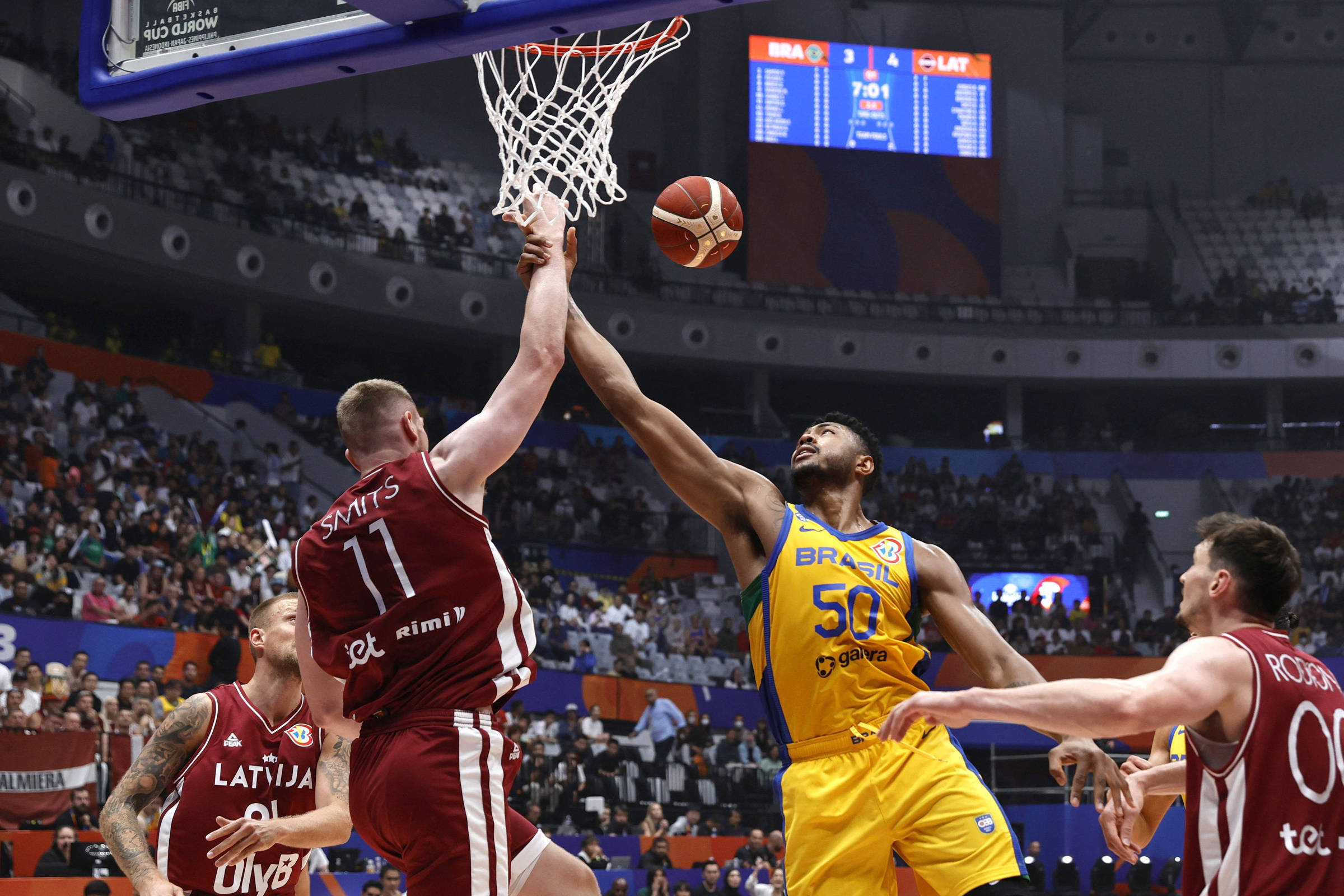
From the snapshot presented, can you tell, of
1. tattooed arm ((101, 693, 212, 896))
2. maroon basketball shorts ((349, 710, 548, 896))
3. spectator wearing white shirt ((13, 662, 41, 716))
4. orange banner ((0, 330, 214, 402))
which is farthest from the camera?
orange banner ((0, 330, 214, 402))

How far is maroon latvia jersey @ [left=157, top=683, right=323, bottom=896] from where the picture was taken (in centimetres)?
529

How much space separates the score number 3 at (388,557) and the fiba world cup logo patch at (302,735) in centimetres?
176

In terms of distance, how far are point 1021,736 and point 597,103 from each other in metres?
17.5

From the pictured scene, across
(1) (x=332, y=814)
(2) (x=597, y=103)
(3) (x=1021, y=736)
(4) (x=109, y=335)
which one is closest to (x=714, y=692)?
(3) (x=1021, y=736)

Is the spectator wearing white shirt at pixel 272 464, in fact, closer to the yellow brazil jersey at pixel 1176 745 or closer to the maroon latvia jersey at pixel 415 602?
the yellow brazil jersey at pixel 1176 745

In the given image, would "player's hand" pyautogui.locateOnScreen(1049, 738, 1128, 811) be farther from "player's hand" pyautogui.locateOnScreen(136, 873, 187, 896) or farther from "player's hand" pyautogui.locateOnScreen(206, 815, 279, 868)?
"player's hand" pyautogui.locateOnScreen(136, 873, 187, 896)

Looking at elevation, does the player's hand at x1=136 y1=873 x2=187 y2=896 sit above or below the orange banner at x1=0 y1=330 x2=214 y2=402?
below

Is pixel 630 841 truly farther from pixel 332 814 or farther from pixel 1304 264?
pixel 1304 264

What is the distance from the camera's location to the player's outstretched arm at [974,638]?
432cm

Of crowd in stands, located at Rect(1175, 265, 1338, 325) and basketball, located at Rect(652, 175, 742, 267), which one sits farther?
crowd in stands, located at Rect(1175, 265, 1338, 325)

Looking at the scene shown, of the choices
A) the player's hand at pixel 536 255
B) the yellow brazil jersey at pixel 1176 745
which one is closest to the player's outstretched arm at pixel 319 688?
the player's hand at pixel 536 255

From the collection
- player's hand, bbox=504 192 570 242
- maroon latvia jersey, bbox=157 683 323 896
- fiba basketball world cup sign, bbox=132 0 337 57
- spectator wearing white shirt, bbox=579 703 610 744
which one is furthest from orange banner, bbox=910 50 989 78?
maroon latvia jersey, bbox=157 683 323 896

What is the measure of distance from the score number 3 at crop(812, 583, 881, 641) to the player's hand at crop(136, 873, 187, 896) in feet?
8.11

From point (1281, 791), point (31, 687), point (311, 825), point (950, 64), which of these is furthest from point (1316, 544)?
point (311, 825)
